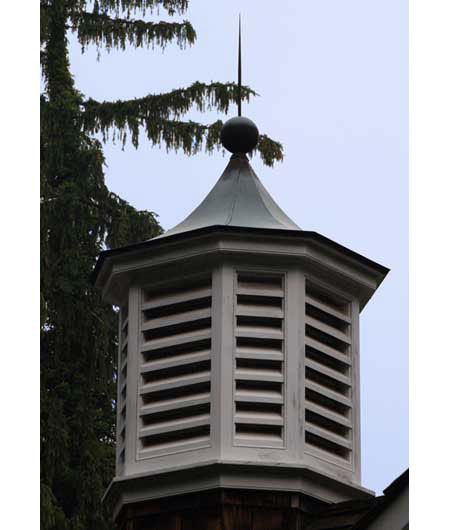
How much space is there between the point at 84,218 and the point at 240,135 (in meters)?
9.16

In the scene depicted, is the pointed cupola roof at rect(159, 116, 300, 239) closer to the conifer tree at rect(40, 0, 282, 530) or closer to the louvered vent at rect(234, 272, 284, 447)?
the louvered vent at rect(234, 272, 284, 447)

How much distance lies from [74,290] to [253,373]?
394 inches

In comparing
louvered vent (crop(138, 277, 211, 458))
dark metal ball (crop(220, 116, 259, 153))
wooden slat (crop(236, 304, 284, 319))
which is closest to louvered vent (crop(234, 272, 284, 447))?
wooden slat (crop(236, 304, 284, 319))

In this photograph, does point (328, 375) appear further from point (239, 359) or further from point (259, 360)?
point (239, 359)

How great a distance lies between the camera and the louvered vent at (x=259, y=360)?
31.7 ft

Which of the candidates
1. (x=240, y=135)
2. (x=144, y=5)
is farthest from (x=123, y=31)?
(x=240, y=135)

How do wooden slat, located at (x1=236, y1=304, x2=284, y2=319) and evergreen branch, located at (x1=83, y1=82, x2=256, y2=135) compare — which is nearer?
wooden slat, located at (x1=236, y1=304, x2=284, y2=319)

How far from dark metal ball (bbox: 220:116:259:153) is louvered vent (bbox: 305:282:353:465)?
4.20 feet

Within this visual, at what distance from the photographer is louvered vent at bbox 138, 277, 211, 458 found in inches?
384

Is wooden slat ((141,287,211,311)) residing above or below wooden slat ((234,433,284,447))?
above

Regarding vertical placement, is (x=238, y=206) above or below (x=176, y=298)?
above

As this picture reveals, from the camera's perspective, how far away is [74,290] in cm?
1958

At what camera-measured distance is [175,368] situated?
9.99 meters

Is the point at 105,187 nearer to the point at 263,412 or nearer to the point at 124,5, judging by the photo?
the point at 124,5
